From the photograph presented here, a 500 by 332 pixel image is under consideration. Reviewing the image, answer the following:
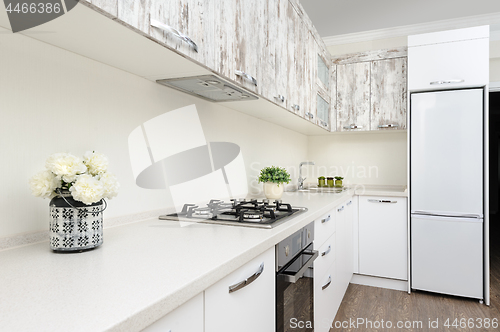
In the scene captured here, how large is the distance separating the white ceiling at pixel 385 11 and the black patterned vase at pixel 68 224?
9.21 feet

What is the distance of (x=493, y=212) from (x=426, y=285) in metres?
6.78

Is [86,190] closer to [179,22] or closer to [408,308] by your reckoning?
[179,22]

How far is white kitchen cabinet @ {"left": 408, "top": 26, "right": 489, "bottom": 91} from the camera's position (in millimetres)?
2754

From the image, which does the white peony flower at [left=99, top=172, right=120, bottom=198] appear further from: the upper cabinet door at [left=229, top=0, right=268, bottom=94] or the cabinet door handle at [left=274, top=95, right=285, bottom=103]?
the cabinet door handle at [left=274, top=95, right=285, bottom=103]

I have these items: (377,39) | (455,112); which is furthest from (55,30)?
(377,39)

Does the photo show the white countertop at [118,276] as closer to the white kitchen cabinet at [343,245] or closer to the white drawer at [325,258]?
the white drawer at [325,258]

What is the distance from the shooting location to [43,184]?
937 millimetres

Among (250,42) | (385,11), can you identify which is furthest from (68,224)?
(385,11)

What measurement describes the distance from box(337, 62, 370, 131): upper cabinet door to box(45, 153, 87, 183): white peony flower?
3.02 m

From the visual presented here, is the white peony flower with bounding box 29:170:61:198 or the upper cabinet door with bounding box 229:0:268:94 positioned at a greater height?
the upper cabinet door with bounding box 229:0:268:94

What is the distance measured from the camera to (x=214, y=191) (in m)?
2.09

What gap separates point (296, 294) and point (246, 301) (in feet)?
1.62

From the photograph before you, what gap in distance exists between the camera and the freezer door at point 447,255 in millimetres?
2746

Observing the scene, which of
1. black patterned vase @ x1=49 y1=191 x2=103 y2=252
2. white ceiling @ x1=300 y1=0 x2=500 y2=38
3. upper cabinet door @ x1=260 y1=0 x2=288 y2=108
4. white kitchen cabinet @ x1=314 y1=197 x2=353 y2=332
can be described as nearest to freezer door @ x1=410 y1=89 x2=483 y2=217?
white kitchen cabinet @ x1=314 y1=197 x2=353 y2=332
